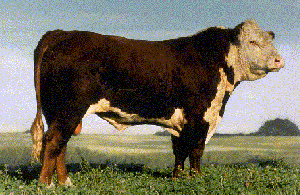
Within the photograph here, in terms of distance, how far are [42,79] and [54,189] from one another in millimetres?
1888

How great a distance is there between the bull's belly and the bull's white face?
1.95 meters

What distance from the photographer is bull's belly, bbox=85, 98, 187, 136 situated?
786cm

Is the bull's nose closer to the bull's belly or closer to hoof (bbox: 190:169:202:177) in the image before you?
the bull's belly

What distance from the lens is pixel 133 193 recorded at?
7438 millimetres

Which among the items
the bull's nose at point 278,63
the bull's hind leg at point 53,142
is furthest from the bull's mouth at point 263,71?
the bull's hind leg at point 53,142

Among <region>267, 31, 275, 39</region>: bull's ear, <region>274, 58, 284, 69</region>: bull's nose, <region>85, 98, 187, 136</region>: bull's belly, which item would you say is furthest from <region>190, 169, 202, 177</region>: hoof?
<region>267, 31, 275, 39</region>: bull's ear

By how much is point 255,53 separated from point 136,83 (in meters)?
3.07

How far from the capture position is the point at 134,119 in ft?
26.8

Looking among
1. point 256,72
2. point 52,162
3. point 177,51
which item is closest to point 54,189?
point 52,162

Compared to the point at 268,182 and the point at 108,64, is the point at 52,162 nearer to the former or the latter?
the point at 108,64

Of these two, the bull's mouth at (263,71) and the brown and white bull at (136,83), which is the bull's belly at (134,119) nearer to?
the brown and white bull at (136,83)

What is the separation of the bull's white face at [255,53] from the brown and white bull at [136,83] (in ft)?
0.09

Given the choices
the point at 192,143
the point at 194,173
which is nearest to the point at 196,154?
the point at 192,143

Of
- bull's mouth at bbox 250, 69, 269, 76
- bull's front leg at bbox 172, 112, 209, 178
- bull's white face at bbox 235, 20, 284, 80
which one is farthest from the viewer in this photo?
bull's mouth at bbox 250, 69, 269, 76
